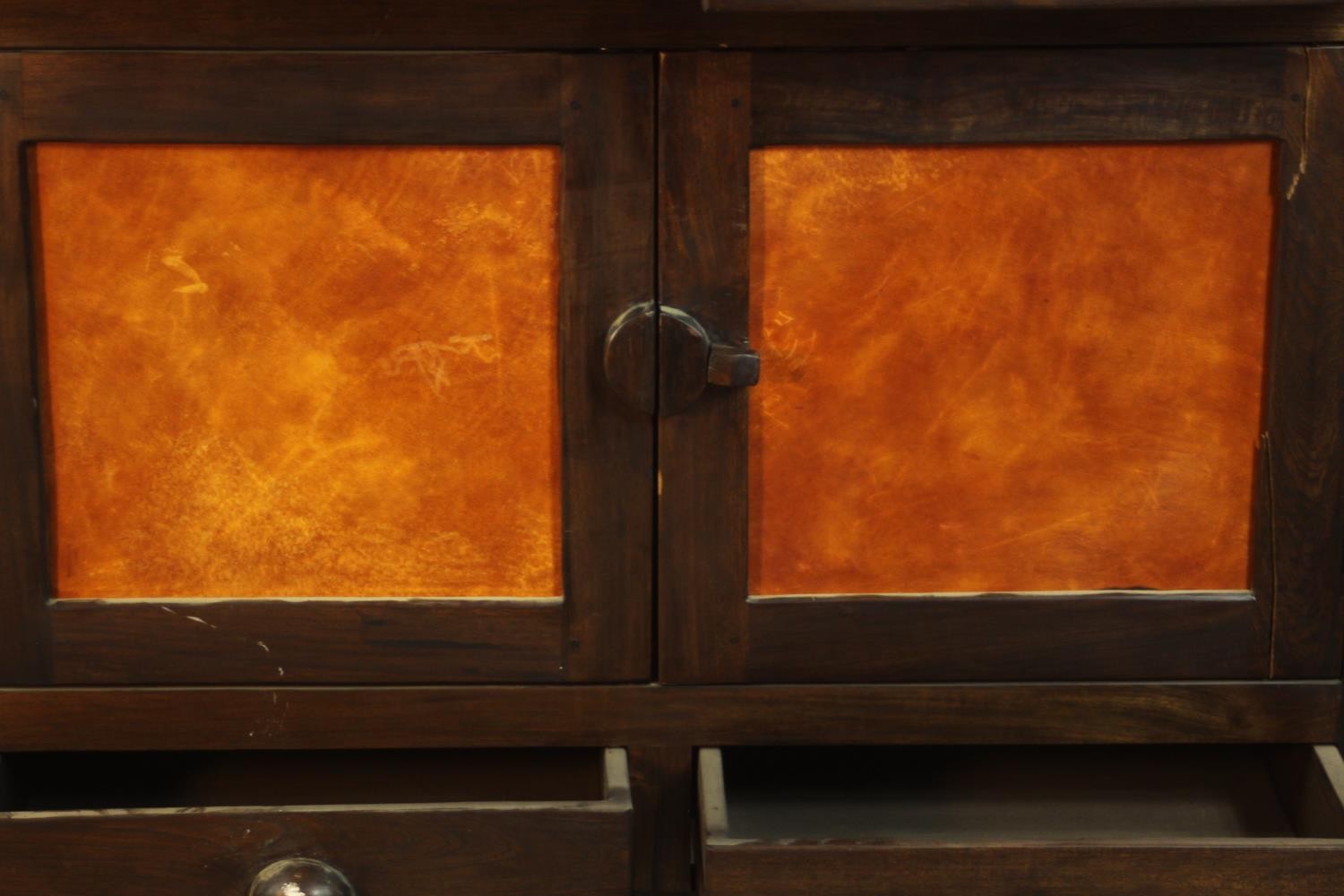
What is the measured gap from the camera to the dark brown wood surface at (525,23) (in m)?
0.98

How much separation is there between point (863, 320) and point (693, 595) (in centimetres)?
23

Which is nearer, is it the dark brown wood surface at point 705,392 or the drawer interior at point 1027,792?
the dark brown wood surface at point 705,392

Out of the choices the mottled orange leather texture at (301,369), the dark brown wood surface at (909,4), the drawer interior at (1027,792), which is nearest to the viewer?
the dark brown wood surface at (909,4)

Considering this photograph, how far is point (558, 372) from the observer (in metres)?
1.04

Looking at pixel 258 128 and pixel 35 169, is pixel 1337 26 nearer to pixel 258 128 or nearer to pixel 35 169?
pixel 258 128

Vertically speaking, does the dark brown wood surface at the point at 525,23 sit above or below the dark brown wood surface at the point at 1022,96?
above

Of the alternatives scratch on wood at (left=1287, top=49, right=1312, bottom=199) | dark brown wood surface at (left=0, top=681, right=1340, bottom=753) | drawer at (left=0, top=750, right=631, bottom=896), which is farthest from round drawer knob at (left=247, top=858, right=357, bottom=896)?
scratch on wood at (left=1287, top=49, right=1312, bottom=199)

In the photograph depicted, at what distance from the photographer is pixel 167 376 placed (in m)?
1.03

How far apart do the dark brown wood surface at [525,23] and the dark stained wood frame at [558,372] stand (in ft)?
0.04

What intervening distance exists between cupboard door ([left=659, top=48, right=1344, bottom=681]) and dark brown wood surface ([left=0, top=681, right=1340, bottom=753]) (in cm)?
2

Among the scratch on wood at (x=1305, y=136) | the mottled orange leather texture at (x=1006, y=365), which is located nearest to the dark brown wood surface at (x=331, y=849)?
the mottled orange leather texture at (x=1006, y=365)

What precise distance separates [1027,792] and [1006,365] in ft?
1.14

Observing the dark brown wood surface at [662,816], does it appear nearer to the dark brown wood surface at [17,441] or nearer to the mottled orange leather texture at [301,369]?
the mottled orange leather texture at [301,369]

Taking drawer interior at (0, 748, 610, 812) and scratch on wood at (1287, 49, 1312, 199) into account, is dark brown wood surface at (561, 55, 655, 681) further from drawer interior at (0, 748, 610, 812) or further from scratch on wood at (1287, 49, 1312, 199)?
scratch on wood at (1287, 49, 1312, 199)
